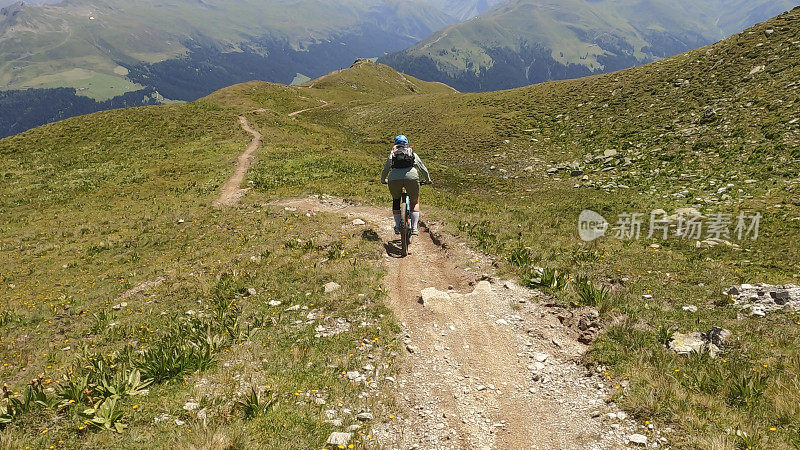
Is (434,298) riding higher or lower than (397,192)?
lower

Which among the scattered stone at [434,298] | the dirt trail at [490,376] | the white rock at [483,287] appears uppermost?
the white rock at [483,287]

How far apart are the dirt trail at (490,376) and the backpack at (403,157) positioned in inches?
156

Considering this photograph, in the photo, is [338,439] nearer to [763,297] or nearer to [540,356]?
[540,356]

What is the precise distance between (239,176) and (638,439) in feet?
107

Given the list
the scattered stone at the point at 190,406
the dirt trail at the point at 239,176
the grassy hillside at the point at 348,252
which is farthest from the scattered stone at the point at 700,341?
the dirt trail at the point at 239,176

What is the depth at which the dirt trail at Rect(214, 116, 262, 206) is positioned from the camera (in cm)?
2631

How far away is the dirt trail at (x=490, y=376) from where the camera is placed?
6117 millimetres

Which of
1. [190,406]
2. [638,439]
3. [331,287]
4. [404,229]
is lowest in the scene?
[190,406]

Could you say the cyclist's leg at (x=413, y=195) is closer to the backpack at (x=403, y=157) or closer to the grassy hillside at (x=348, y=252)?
the backpack at (x=403, y=157)

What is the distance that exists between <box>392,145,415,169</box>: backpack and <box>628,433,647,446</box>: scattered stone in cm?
946

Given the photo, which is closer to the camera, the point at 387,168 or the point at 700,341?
the point at 700,341

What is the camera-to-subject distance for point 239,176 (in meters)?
32.0

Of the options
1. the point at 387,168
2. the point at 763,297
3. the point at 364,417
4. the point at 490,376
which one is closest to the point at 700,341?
the point at 763,297

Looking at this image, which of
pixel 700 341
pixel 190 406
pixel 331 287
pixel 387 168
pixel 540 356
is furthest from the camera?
pixel 387 168
